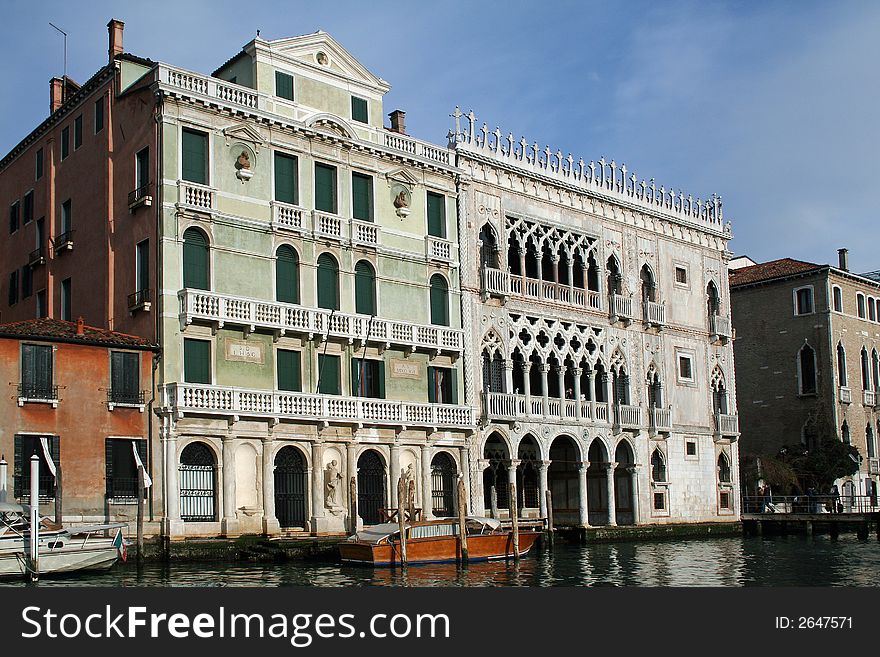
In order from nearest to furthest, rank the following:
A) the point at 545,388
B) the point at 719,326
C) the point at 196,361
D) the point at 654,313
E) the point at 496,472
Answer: the point at 196,361 < the point at 545,388 < the point at 496,472 < the point at 654,313 < the point at 719,326

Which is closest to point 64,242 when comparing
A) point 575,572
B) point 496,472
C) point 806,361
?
point 496,472

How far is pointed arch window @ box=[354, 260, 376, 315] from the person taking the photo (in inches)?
1281

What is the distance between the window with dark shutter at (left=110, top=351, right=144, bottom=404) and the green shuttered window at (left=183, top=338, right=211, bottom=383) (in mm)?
1260

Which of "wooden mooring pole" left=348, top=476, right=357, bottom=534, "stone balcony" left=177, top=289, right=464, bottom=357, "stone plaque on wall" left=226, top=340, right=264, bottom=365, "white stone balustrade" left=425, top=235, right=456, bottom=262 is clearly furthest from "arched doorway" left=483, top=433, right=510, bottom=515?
"stone plaque on wall" left=226, top=340, right=264, bottom=365

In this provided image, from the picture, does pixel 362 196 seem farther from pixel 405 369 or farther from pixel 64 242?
pixel 64 242

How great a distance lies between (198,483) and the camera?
28.6 meters

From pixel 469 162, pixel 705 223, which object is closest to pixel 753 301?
pixel 705 223

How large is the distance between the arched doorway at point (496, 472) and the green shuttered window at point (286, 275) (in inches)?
340

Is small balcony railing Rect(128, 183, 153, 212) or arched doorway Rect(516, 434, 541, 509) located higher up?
small balcony railing Rect(128, 183, 153, 212)

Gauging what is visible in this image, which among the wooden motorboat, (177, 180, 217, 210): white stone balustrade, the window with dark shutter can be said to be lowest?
the wooden motorboat

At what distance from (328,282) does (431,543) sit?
8005mm

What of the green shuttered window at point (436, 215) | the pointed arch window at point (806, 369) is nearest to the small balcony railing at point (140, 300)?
the green shuttered window at point (436, 215)

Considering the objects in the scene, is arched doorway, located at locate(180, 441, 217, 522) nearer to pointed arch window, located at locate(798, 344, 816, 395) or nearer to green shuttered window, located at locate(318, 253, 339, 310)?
green shuttered window, located at locate(318, 253, 339, 310)

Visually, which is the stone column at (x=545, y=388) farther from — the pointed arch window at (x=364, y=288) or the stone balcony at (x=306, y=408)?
the pointed arch window at (x=364, y=288)
